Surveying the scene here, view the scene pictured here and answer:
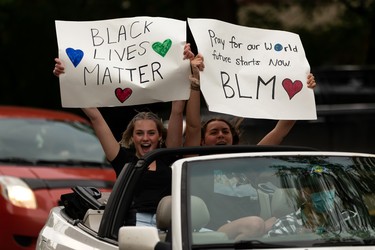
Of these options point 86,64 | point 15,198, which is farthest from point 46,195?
point 86,64

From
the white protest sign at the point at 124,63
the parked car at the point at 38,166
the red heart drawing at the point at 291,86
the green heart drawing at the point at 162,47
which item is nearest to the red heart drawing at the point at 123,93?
the white protest sign at the point at 124,63

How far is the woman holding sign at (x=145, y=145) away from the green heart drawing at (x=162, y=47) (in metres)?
0.39

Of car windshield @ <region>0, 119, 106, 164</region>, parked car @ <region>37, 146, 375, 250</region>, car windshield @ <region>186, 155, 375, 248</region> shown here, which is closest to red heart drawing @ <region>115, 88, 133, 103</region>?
parked car @ <region>37, 146, 375, 250</region>

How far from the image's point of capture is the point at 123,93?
26.7 ft

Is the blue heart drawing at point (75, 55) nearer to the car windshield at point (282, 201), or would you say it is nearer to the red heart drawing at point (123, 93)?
the red heart drawing at point (123, 93)

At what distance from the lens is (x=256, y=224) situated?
605 cm

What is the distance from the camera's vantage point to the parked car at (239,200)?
5.90m

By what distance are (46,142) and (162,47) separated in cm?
395

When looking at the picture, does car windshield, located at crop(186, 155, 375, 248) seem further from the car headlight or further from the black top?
the car headlight

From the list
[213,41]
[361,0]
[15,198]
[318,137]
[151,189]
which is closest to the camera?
[151,189]

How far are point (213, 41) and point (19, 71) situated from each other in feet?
47.2

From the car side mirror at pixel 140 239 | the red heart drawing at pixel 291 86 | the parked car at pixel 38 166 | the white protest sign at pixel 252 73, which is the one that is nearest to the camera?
the car side mirror at pixel 140 239

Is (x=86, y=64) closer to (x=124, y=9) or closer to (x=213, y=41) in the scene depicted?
(x=213, y=41)

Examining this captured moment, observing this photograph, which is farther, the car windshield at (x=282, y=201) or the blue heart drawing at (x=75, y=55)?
the blue heart drawing at (x=75, y=55)
